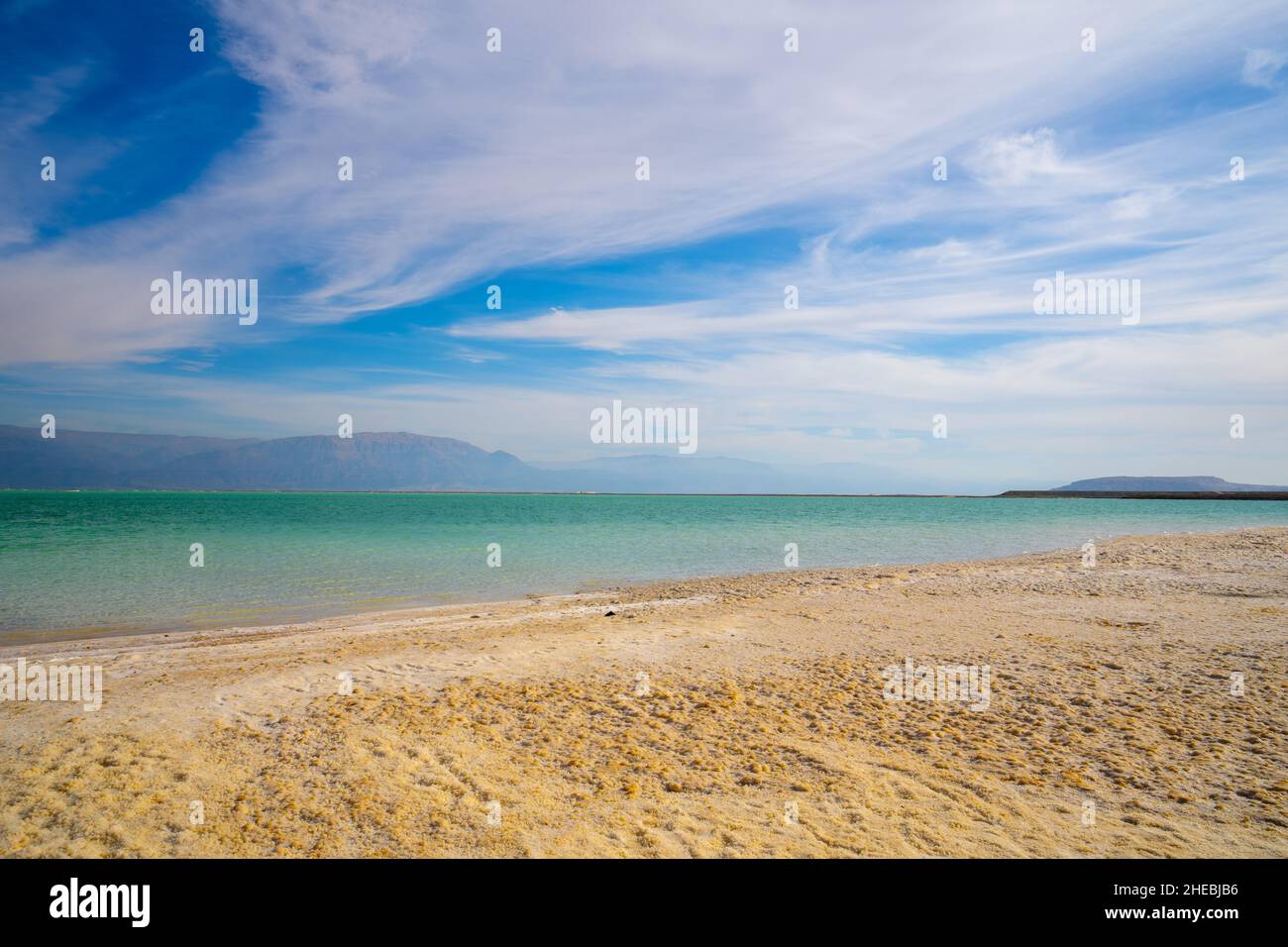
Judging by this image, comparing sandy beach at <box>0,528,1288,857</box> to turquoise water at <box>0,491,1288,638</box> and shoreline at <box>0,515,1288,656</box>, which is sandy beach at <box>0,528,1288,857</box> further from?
turquoise water at <box>0,491,1288,638</box>

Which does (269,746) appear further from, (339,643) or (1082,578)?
→ (1082,578)

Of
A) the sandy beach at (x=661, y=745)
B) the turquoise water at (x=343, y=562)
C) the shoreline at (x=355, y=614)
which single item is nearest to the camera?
the sandy beach at (x=661, y=745)

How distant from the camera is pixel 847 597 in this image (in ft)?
56.6

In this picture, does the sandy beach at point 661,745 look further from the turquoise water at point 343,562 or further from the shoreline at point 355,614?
the turquoise water at point 343,562

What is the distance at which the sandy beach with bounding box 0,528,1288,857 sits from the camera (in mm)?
5086

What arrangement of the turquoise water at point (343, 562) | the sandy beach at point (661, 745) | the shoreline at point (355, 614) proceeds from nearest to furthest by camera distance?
the sandy beach at point (661, 745)
the shoreline at point (355, 614)
the turquoise water at point (343, 562)

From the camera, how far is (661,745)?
696 cm

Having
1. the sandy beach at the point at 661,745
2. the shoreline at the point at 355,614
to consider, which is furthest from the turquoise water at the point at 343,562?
the sandy beach at the point at 661,745

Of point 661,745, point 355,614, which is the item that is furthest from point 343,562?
point 661,745

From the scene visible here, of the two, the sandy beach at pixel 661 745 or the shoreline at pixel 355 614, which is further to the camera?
the shoreline at pixel 355 614

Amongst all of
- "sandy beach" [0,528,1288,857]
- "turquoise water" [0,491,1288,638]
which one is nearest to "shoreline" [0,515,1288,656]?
"turquoise water" [0,491,1288,638]

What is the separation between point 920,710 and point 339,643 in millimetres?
9696

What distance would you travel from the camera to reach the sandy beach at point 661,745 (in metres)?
5.09
